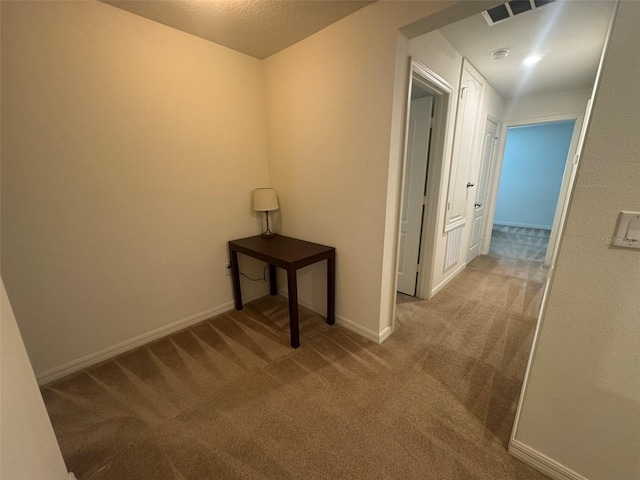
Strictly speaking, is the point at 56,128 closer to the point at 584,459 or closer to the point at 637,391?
the point at 637,391

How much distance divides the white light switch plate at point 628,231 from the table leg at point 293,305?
1.60 m

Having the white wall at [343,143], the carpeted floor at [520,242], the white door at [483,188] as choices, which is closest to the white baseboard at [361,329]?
the white wall at [343,143]

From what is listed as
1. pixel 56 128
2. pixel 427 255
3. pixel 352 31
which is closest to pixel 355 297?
pixel 427 255

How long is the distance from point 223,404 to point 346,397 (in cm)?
76

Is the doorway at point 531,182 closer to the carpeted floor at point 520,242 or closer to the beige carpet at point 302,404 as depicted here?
the carpeted floor at point 520,242

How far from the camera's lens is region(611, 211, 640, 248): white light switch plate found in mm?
858

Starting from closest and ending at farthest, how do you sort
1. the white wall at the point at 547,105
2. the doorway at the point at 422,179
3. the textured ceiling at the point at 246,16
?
the textured ceiling at the point at 246,16, the doorway at the point at 422,179, the white wall at the point at 547,105

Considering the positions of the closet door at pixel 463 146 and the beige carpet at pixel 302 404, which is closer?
the beige carpet at pixel 302 404

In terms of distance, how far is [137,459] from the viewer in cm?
126

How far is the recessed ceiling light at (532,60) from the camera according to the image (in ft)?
8.02

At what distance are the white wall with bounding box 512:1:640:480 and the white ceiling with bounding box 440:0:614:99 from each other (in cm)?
152

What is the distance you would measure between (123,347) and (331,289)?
171 centimetres

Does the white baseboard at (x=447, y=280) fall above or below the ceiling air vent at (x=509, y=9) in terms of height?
below

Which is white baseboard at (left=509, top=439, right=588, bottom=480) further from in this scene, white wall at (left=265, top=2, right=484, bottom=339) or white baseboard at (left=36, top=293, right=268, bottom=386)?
white baseboard at (left=36, top=293, right=268, bottom=386)
